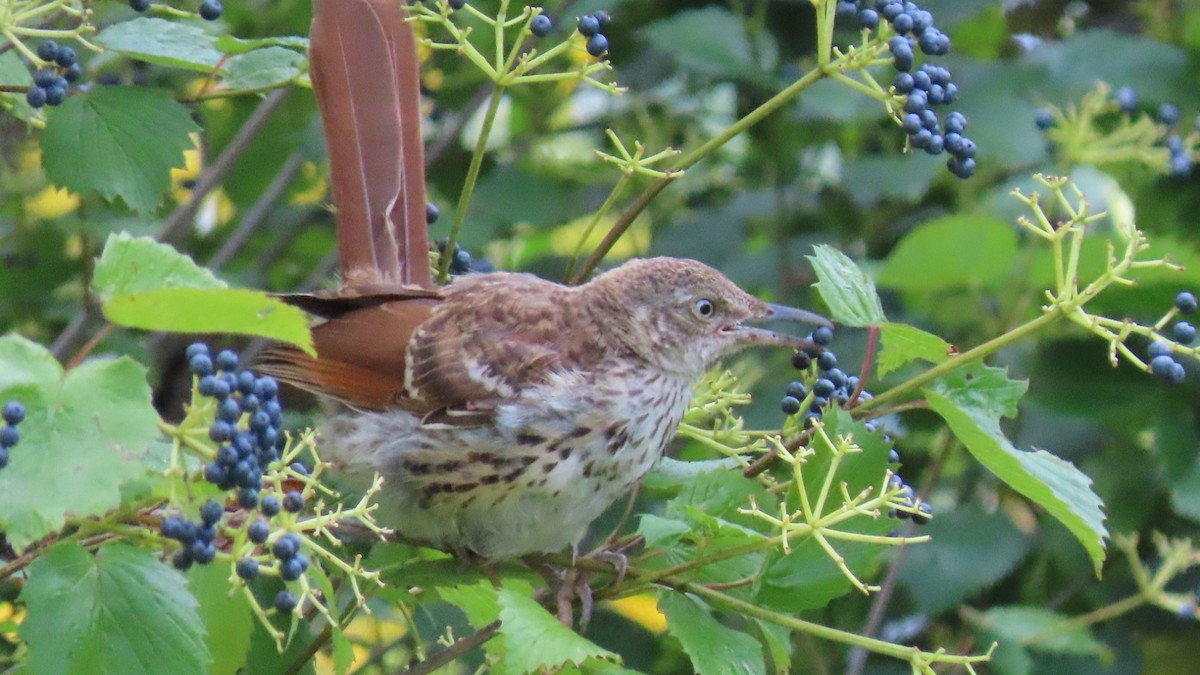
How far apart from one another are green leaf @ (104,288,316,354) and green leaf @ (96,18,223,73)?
0.93 metres

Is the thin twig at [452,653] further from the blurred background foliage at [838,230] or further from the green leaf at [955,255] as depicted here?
the green leaf at [955,255]

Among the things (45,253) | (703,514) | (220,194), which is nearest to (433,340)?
(703,514)

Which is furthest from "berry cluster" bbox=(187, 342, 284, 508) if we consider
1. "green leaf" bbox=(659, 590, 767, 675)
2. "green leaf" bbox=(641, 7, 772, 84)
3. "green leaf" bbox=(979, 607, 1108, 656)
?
"green leaf" bbox=(979, 607, 1108, 656)

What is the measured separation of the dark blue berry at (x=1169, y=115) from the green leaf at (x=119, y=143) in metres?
2.80

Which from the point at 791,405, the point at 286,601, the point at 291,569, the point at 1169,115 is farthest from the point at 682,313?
the point at 1169,115

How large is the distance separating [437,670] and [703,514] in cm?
56

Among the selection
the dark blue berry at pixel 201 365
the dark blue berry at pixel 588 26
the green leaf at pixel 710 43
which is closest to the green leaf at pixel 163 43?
the dark blue berry at pixel 588 26

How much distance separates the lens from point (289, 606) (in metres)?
1.99

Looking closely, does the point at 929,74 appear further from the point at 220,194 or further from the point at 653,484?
the point at 220,194

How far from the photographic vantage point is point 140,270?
72.6 inches

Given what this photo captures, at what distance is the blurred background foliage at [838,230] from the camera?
3.94 metres

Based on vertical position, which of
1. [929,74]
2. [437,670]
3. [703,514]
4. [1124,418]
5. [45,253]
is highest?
[929,74]

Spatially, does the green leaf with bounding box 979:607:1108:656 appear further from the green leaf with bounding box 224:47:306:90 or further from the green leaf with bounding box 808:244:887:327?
the green leaf with bounding box 224:47:306:90

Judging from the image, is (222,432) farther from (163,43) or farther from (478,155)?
(163,43)
